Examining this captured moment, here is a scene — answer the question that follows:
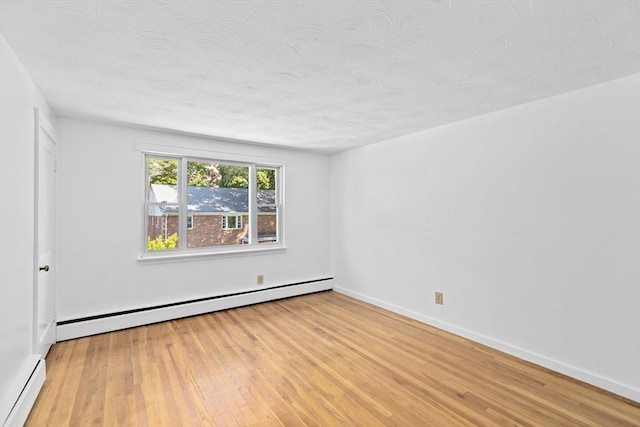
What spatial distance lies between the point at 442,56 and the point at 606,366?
263cm

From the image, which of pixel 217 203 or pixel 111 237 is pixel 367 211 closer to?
pixel 217 203

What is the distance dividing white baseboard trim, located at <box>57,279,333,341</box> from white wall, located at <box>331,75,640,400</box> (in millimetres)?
1541

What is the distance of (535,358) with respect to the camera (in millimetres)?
2746

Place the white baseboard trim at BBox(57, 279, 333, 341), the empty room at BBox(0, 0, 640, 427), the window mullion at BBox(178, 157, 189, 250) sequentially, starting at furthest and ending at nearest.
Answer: the window mullion at BBox(178, 157, 189, 250) → the white baseboard trim at BBox(57, 279, 333, 341) → the empty room at BBox(0, 0, 640, 427)

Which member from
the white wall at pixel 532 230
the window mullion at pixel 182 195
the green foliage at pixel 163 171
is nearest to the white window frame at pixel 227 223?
the window mullion at pixel 182 195

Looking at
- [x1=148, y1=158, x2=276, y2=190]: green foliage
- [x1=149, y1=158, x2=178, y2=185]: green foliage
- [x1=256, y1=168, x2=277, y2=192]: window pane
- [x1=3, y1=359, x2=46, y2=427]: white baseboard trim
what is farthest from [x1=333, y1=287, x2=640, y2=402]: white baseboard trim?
[x1=3, y1=359, x2=46, y2=427]: white baseboard trim

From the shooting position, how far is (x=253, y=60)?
6.61 feet

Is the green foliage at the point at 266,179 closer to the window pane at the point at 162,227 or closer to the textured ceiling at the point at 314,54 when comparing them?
the window pane at the point at 162,227

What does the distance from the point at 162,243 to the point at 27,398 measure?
6.86 feet

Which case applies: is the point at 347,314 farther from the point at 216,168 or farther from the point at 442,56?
the point at 442,56

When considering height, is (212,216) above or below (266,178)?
below

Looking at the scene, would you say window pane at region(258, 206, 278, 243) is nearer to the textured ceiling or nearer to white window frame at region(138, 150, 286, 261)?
white window frame at region(138, 150, 286, 261)

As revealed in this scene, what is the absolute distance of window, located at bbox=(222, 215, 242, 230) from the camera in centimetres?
443

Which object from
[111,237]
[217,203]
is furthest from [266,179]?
[111,237]
